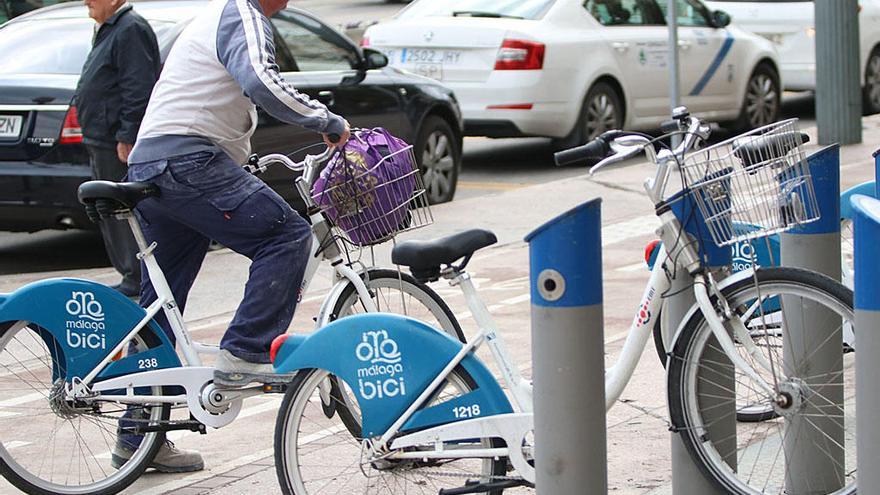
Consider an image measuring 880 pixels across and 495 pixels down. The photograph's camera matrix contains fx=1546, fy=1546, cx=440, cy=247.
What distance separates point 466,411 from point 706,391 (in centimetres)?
67

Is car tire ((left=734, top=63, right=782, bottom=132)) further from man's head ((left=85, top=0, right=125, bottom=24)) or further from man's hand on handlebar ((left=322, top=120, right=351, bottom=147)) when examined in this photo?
man's hand on handlebar ((left=322, top=120, right=351, bottom=147))

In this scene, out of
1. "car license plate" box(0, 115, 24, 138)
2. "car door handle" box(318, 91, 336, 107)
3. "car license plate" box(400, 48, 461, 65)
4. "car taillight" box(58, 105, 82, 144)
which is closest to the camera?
"car taillight" box(58, 105, 82, 144)

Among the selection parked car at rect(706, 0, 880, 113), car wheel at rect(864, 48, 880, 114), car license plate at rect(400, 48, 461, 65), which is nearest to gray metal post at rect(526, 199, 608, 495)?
car license plate at rect(400, 48, 461, 65)

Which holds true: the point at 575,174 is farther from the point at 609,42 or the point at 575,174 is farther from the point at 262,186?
the point at 262,186

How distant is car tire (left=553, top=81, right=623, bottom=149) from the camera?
1313 centimetres

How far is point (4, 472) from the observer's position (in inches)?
196

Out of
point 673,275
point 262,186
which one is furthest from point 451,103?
point 673,275

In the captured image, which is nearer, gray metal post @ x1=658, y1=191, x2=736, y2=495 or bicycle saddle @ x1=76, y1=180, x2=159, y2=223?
gray metal post @ x1=658, y1=191, x2=736, y2=495

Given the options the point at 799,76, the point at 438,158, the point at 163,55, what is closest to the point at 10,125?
the point at 163,55

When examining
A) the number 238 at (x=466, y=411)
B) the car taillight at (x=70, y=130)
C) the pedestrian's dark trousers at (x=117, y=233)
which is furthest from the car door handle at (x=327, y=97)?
the number 238 at (x=466, y=411)

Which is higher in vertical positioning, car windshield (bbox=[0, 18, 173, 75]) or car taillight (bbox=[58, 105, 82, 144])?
car windshield (bbox=[0, 18, 173, 75])

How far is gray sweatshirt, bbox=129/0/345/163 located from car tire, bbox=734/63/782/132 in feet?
34.3

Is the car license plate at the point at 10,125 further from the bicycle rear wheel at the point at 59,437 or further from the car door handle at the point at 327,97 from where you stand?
the bicycle rear wheel at the point at 59,437

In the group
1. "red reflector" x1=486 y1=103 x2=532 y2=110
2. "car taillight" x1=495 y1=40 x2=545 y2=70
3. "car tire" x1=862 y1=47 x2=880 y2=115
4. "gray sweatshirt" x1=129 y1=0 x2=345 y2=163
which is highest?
"gray sweatshirt" x1=129 y1=0 x2=345 y2=163
